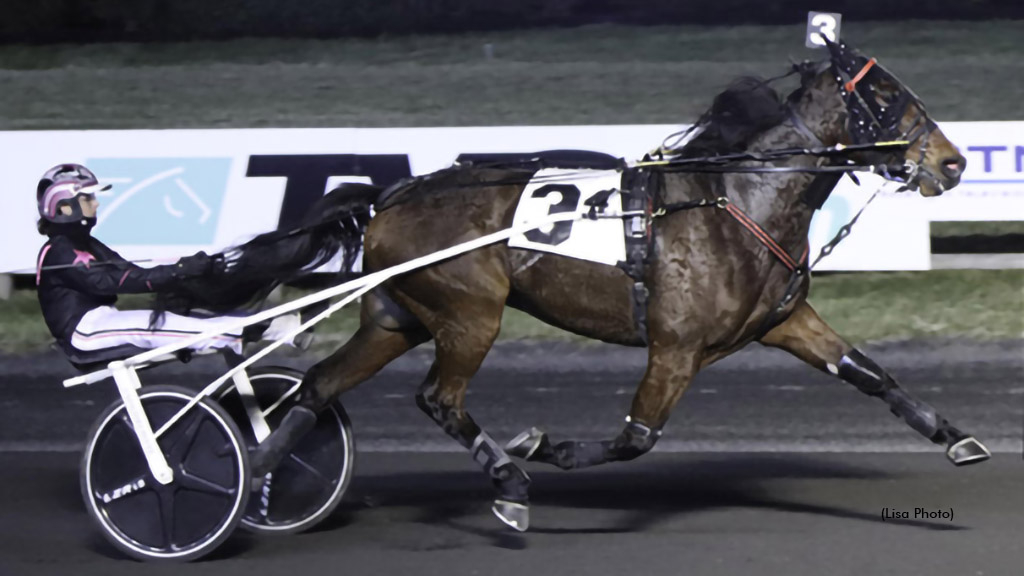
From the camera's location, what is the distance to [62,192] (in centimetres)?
520

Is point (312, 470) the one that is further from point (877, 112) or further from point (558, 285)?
point (877, 112)

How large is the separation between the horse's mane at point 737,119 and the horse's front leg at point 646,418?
789 mm

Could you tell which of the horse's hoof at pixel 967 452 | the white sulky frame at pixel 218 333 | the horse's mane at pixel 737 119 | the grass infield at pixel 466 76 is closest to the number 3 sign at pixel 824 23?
the horse's mane at pixel 737 119

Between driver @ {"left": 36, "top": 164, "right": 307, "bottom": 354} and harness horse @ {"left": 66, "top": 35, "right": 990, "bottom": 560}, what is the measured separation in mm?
115

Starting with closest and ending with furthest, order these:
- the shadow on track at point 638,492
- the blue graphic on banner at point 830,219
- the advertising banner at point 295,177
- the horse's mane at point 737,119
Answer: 1. the horse's mane at point 737,119
2. the shadow on track at point 638,492
3. the blue graphic on banner at point 830,219
4. the advertising banner at point 295,177

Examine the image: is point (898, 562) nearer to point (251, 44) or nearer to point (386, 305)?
point (386, 305)

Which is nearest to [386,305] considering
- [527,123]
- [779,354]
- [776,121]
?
[776,121]

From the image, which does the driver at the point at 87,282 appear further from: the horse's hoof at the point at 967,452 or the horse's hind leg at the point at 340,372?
the horse's hoof at the point at 967,452

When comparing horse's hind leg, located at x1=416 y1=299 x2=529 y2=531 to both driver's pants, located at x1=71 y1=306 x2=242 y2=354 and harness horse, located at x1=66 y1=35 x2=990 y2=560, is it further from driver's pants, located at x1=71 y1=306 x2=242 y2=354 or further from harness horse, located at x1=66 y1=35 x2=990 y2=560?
driver's pants, located at x1=71 y1=306 x2=242 y2=354

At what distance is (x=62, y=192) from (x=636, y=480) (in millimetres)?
2641

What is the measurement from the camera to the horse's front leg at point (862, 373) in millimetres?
5355

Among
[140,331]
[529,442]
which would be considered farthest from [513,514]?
[140,331]

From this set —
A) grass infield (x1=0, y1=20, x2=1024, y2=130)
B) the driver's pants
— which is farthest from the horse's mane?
grass infield (x1=0, y1=20, x2=1024, y2=130)

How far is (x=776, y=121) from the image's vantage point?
541cm
